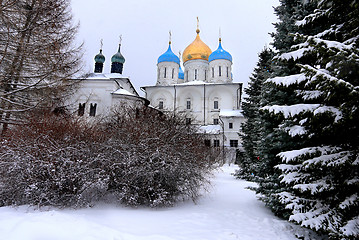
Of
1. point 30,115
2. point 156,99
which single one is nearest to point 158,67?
point 156,99

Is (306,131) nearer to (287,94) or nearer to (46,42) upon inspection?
(287,94)

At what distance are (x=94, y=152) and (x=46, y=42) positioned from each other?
4189mm

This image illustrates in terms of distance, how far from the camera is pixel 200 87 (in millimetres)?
34938

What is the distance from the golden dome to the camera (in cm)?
3888

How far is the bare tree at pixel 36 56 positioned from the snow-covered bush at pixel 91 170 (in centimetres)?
173

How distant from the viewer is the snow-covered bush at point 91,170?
14.9 ft

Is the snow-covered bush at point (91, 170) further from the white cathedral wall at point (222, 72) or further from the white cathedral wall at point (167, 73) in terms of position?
the white cathedral wall at point (167, 73)

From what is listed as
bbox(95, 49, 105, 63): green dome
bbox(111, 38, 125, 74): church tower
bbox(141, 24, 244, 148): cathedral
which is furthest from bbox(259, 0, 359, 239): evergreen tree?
bbox(95, 49, 105, 63): green dome

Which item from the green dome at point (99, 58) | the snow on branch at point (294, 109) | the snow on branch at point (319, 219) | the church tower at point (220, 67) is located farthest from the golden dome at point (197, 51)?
the snow on branch at point (319, 219)

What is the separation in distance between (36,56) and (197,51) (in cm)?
3456

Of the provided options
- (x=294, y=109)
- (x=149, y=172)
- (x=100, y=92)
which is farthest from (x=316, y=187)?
(x=100, y=92)

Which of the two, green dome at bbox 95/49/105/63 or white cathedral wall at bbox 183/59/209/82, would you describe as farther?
white cathedral wall at bbox 183/59/209/82

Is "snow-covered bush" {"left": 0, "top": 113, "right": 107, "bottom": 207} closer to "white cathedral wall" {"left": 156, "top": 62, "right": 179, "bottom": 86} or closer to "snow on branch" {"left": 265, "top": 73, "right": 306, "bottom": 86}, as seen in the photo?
"snow on branch" {"left": 265, "top": 73, "right": 306, "bottom": 86}

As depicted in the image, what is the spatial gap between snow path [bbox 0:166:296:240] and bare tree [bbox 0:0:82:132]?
3927mm
